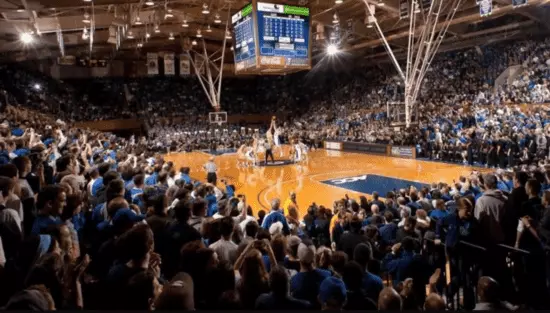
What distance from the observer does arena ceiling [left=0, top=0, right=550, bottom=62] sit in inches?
716

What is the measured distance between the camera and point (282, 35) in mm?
15344

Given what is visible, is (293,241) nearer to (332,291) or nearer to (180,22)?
(332,291)

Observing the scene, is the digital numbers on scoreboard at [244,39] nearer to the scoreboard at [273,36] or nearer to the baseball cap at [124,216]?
the scoreboard at [273,36]

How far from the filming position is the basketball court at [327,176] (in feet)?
47.2

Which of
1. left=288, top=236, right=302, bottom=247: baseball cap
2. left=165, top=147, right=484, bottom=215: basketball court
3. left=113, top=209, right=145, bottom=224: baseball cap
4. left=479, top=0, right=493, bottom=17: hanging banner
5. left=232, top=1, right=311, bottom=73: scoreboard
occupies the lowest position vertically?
left=165, top=147, right=484, bottom=215: basketball court

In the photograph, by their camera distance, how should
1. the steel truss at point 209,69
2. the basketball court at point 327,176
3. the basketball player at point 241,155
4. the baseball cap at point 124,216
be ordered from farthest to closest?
1. the steel truss at point 209,69
2. the basketball player at point 241,155
3. the basketball court at point 327,176
4. the baseball cap at point 124,216

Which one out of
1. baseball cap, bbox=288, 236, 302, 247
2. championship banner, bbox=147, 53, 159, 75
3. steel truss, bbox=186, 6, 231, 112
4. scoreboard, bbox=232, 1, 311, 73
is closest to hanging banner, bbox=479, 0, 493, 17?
scoreboard, bbox=232, 1, 311, 73

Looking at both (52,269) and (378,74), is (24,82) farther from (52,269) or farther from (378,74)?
(52,269)

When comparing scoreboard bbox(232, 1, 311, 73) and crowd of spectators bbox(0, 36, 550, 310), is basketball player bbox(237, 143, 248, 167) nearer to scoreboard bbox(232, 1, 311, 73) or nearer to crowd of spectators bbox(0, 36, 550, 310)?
scoreboard bbox(232, 1, 311, 73)

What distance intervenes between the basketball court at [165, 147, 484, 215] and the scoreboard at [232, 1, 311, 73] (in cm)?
479

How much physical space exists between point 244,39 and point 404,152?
12.9 meters

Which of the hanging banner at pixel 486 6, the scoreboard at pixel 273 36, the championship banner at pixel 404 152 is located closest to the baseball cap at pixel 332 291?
the scoreboard at pixel 273 36

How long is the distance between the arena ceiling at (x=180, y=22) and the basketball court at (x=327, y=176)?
7.35 metres

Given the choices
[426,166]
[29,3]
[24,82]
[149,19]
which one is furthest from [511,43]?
[24,82]
